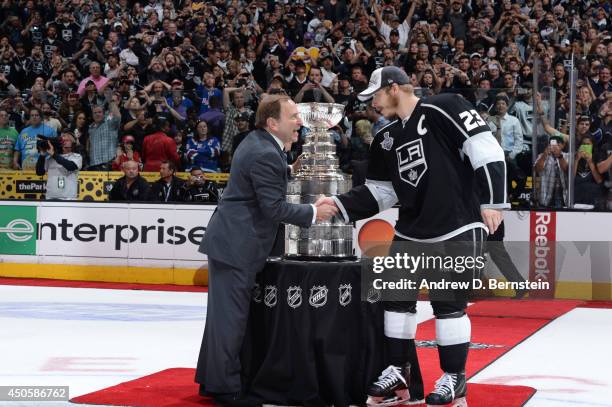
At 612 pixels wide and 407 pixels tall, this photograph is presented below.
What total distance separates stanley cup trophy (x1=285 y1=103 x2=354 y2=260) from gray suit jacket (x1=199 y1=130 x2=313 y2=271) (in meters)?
0.25

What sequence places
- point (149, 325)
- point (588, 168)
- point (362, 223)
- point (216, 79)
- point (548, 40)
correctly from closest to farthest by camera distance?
point (149, 325) → point (588, 168) → point (362, 223) → point (216, 79) → point (548, 40)

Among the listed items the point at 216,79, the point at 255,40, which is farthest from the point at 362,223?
Result: the point at 255,40

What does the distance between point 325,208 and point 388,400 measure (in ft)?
3.52

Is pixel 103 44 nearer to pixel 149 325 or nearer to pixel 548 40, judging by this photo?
pixel 548 40

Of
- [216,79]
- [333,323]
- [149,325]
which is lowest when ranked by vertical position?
[149,325]

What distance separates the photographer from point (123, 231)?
13102 millimetres

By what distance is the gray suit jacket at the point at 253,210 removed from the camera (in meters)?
5.60

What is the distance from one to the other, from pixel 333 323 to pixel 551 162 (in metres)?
6.65

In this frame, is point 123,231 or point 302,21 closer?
point 123,231

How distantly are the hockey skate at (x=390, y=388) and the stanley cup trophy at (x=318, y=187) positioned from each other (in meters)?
0.71

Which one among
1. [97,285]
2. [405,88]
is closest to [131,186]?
[97,285]

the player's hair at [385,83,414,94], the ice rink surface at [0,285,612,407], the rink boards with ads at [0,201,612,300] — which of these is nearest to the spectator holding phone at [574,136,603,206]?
the rink boards with ads at [0,201,612,300]

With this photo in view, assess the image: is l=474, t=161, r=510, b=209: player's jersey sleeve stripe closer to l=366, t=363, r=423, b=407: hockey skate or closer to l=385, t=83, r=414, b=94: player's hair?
l=385, t=83, r=414, b=94: player's hair

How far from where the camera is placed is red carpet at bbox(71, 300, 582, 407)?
5.77 metres
